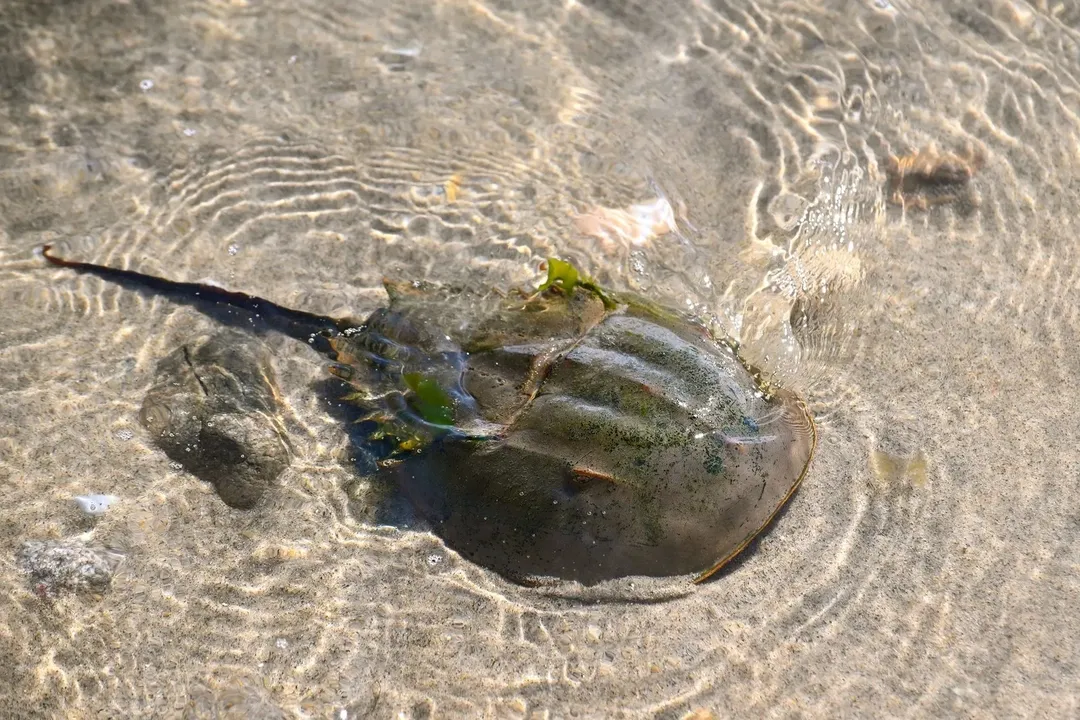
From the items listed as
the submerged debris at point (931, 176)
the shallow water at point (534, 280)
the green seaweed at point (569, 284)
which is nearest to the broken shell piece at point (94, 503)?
the shallow water at point (534, 280)

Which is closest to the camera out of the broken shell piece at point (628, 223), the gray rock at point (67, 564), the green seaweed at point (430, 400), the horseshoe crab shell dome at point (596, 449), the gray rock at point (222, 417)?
the horseshoe crab shell dome at point (596, 449)

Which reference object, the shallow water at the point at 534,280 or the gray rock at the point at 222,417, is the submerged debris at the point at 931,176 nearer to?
the shallow water at the point at 534,280

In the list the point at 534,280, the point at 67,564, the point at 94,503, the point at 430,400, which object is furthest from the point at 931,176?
the point at 67,564

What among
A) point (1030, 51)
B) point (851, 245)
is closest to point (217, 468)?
point (851, 245)

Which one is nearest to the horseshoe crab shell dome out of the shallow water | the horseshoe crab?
the horseshoe crab

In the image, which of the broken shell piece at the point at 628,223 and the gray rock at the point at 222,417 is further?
the broken shell piece at the point at 628,223

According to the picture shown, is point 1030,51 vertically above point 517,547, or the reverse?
point 1030,51

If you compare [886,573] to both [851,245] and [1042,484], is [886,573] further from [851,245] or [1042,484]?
[851,245]

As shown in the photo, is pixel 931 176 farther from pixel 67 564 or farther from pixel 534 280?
pixel 67 564
